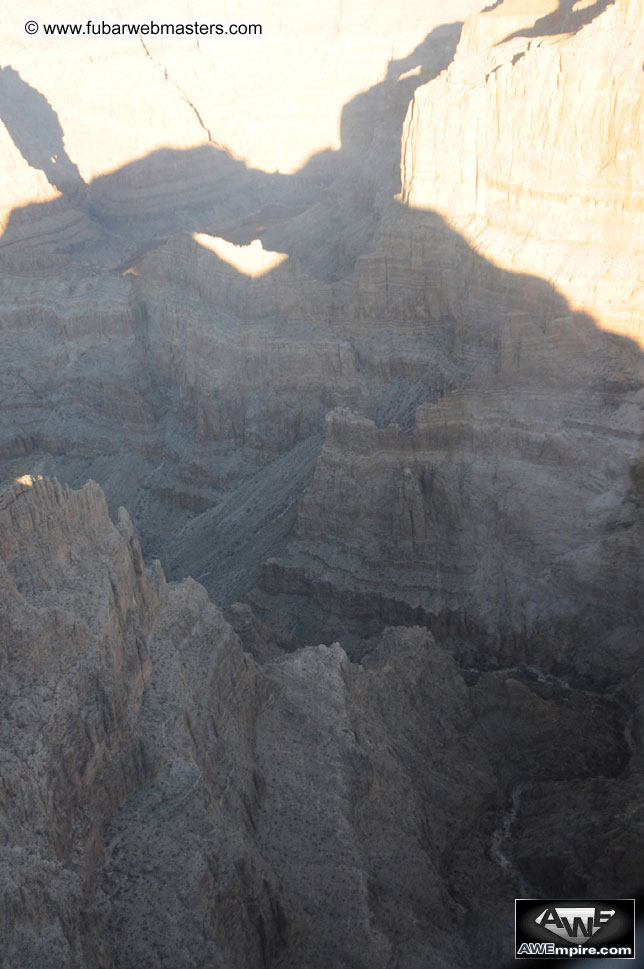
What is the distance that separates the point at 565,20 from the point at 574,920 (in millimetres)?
32217

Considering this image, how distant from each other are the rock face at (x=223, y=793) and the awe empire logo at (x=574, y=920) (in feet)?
4.24

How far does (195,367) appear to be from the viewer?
134 ft

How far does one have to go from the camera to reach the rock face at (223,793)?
1466 centimetres

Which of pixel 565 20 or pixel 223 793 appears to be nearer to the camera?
pixel 223 793

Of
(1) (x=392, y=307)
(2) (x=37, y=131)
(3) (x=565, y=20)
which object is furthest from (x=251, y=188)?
(1) (x=392, y=307)

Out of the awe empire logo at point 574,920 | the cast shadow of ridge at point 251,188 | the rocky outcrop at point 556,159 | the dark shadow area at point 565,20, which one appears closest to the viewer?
the awe empire logo at point 574,920

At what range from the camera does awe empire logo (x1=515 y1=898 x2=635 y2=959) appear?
16047 mm

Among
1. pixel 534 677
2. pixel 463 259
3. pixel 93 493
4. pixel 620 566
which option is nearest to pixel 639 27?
pixel 463 259

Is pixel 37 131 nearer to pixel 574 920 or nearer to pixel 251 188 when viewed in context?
pixel 251 188

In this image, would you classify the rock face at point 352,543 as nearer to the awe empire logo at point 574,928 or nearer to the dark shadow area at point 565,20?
the dark shadow area at point 565,20

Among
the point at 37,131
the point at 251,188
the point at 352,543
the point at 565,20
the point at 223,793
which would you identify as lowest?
the point at 223,793

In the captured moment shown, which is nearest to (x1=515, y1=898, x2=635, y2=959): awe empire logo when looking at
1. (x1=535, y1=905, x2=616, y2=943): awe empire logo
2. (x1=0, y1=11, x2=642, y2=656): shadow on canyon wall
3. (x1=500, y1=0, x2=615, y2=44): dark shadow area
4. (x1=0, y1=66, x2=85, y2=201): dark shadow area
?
(x1=535, y1=905, x2=616, y2=943): awe empire logo

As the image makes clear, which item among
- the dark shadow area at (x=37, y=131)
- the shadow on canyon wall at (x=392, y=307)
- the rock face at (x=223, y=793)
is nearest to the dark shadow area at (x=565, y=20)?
the shadow on canyon wall at (x=392, y=307)

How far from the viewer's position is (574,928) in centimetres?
1697
